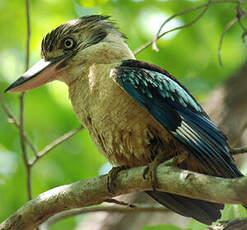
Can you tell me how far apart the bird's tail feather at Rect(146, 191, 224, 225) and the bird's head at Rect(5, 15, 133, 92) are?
109 cm

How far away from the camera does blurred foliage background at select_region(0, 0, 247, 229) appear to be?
20.1 ft

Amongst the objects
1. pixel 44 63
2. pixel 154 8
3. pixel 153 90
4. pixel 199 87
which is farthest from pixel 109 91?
pixel 154 8

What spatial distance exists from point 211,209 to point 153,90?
0.93 metres

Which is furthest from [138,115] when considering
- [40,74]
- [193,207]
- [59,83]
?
[59,83]

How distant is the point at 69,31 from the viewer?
13.3 feet

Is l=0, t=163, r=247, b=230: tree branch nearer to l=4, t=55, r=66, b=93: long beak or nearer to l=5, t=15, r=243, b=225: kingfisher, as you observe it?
l=5, t=15, r=243, b=225: kingfisher

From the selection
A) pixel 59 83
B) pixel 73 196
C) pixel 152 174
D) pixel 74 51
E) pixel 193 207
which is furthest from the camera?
pixel 59 83

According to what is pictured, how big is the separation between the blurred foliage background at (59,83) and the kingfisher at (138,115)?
209 centimetres

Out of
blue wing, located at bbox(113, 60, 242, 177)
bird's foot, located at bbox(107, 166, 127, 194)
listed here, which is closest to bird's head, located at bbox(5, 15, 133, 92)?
blue wing, located at bbox(113, 60, 242, 177)

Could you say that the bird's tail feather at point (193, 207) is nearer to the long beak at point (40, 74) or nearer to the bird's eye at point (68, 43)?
the long beak at point (40, 74)

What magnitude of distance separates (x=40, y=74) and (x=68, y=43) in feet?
1.17

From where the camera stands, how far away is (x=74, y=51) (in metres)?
3.97

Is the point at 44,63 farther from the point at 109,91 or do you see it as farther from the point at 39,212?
the point at 39,212

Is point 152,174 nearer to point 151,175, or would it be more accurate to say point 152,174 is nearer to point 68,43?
point 151,175
